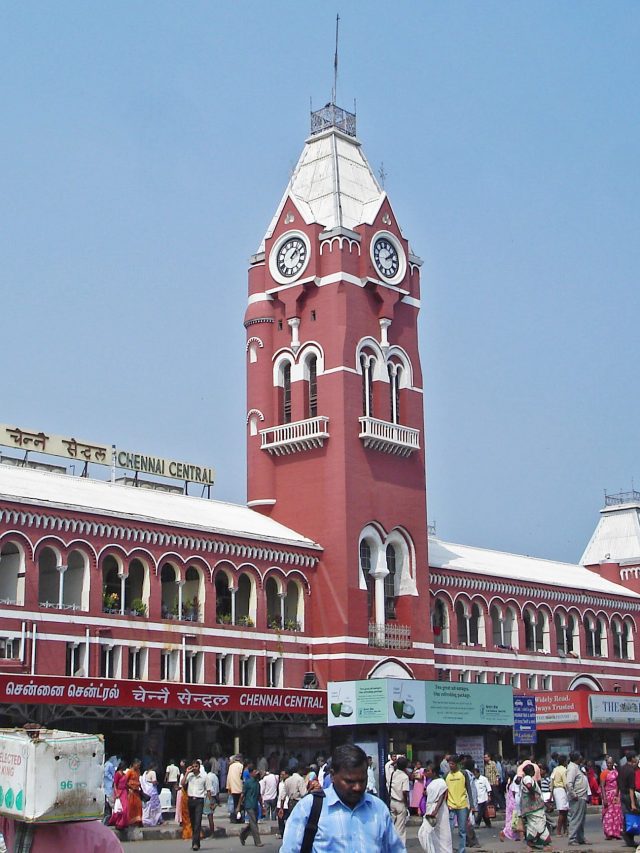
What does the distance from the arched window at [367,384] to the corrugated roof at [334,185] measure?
615cm

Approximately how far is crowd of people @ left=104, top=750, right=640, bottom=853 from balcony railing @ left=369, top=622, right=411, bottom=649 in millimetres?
13223

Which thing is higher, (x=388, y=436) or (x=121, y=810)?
(x=388, y=436)

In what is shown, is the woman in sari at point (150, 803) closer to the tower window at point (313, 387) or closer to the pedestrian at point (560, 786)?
the pedestrian at point (560, 786)

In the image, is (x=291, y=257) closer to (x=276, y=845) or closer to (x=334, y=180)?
(x=334, y=180)

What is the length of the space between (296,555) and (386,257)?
48.7 ft

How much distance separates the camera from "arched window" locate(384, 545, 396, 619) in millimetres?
56375

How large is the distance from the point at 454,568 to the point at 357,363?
494 inches

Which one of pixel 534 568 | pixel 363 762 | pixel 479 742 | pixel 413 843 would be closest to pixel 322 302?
pixel 479 742

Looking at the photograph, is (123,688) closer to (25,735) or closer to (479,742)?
(479,742)

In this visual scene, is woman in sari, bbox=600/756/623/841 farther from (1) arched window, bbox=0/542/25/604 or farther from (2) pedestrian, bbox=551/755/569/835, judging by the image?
(1) arched window, bbox=0/542/25/604

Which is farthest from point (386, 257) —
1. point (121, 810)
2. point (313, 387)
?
point (121, 810)

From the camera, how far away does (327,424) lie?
2162 inches

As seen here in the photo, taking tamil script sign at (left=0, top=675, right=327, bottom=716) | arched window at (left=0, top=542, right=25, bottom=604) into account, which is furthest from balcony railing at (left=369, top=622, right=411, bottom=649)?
arched window at (left=0, top=542, right=25, bottom=604)

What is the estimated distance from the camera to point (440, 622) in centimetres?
6097
